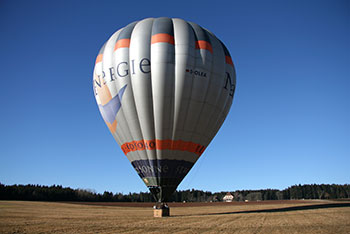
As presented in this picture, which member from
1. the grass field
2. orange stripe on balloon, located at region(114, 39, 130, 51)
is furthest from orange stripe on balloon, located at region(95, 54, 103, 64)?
the grass field

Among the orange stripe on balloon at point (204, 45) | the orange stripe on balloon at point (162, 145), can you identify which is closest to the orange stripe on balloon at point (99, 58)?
the orange stripe on balloon at point (162, 145)

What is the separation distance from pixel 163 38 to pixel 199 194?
3686 inches

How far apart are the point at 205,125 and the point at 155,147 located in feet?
12.3

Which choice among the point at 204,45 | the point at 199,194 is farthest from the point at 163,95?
the point at 199,194

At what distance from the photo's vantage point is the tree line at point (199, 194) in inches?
2776

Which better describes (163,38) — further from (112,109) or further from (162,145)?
(162,145)

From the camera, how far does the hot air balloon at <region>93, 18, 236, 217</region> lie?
2003 centimetres

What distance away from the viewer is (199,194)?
354 ft

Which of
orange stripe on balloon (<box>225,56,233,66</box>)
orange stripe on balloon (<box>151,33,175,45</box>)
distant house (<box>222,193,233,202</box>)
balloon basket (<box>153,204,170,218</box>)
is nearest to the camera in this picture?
orange stripe on balloon (<box>151,33,175,45</box>)

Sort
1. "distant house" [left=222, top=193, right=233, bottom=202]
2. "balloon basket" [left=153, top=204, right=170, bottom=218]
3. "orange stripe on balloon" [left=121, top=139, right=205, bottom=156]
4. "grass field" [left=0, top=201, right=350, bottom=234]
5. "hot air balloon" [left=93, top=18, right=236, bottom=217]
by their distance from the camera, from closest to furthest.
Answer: "grass field" [left=0, top=201, right=350, bottom=234]
"hot air balloon" [left=93, top=18, right=236, bottom=217]
"orange stripe on balloon" [left=121, top=139, right=205, bottom=156]
"balloon basket" [left=153, top=204, right=170, bottom=218]
"distant house" [left=222, top=193, right=233, bottom=202]

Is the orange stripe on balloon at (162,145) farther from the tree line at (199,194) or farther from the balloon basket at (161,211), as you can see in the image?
the tree line at (199,194)

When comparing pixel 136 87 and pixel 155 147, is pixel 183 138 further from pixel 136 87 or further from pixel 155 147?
pixel 136 87

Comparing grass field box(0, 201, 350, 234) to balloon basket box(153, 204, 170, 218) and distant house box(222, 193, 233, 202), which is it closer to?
balloon basket box(153, 204, 170, 218)

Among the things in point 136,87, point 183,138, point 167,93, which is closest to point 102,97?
point 136,87
